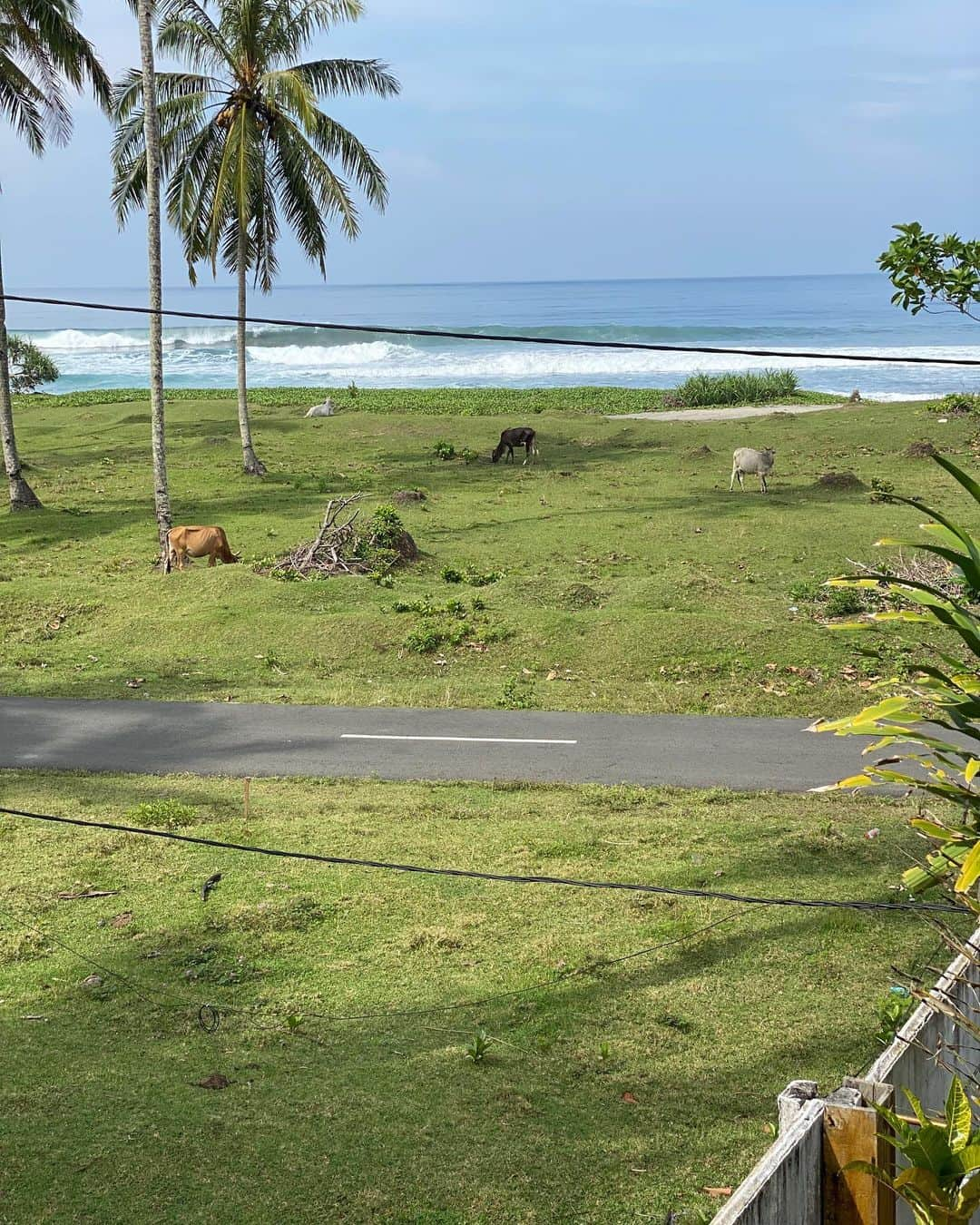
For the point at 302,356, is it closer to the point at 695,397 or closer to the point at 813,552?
the point at 695,397

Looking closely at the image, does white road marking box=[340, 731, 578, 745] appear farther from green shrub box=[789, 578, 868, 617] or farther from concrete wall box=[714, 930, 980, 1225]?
concrete wall box=[714, 930, 980, 1225]

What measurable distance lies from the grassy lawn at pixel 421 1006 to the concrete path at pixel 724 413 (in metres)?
32.2

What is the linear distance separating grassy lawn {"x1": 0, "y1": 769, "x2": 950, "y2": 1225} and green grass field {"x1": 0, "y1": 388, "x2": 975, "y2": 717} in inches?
187

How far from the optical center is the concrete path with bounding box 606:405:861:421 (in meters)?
42.5

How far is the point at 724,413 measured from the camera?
43875 mm

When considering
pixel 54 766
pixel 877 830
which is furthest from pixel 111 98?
pixel 877 830

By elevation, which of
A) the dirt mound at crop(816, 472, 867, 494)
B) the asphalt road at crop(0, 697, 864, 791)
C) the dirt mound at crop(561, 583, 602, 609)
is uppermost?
the dirt mound at crop(816, 472, 867, 494)

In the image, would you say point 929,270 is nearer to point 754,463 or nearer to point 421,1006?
point 421,1006

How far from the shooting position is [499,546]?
78.3ft

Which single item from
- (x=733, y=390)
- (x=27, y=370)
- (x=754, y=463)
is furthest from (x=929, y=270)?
(x=27, y=370)

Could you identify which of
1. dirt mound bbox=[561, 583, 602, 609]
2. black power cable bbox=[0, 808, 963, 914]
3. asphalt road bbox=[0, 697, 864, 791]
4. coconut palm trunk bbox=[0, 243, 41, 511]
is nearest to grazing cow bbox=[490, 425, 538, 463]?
coconut palm trunk bbox=[0, 243, 41, 511]

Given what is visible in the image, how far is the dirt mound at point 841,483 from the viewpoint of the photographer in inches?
1131

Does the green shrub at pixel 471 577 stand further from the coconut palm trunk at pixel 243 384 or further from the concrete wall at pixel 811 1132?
the concrete wall at pixel 811 1132

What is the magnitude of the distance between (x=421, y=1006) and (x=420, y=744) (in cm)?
642
